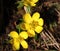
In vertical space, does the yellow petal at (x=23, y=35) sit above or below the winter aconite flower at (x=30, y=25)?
below

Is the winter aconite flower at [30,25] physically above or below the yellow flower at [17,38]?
above

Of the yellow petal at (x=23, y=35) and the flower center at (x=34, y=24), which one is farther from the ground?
the flower center at (x=34, y=24)

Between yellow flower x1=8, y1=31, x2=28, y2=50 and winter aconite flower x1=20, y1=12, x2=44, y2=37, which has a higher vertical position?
winter aconite flower x1=20, y1=12, x2=44, y2=37

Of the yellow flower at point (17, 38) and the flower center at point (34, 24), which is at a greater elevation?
the flower center at point (34, 24)

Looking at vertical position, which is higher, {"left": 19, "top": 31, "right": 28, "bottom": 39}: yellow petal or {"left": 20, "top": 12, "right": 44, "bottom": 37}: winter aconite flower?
{"left": 20, "top": 12, "right": 44, "bottom": 37}: winter aconite flower

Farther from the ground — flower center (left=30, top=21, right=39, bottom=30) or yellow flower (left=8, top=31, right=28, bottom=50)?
flower center (left=30, top=21, right=39, bottom=30)

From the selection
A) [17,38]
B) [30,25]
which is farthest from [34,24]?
[17,38]

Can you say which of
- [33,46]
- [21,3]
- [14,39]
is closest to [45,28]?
[33,46]

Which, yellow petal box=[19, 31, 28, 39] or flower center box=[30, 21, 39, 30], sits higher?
flower center box=[30, 21, 39, 30]

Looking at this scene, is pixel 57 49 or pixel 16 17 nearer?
pixel 57 49

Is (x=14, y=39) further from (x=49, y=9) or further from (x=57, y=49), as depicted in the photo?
(x=49, y=9)

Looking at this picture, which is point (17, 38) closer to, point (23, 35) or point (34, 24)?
point (23, 35)
